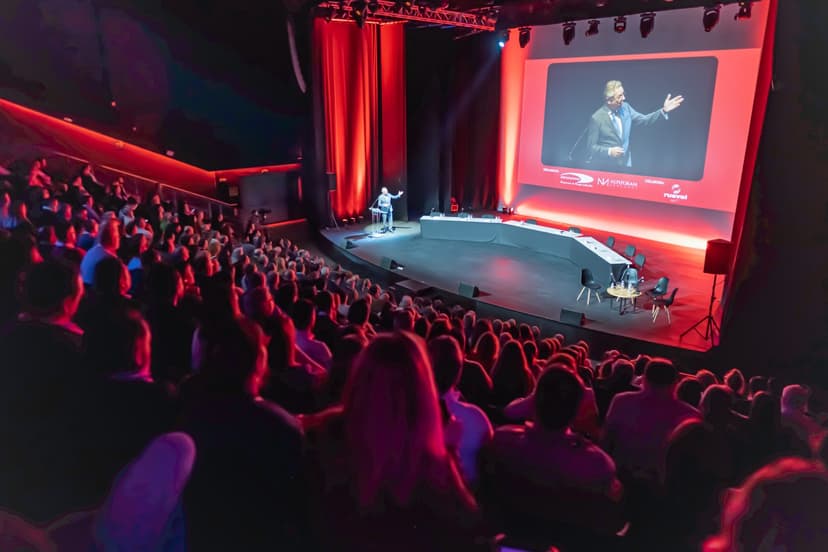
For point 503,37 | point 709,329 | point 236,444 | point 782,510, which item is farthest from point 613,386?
point 503,37

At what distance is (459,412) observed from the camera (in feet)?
7.55

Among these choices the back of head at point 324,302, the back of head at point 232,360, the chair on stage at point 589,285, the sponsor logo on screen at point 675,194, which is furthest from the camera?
the sponsor logo on screen at point 675,194

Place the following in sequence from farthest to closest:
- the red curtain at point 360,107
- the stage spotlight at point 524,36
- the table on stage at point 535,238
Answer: the red curtain at point 360,107 < the stage spotlight at point 524,36 < the table on stage at point 535,238

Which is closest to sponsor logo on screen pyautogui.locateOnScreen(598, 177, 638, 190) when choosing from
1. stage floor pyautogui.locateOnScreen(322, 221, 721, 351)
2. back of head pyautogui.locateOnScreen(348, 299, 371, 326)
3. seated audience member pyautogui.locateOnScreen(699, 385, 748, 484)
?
stage floor pyautogui.locateOnScreen(322, 221, 721, 351)

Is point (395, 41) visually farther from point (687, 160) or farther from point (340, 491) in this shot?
point (340, 491)

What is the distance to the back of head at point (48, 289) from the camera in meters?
2.50

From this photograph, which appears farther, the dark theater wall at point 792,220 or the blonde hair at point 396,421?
the dark theater wall at point 792,220

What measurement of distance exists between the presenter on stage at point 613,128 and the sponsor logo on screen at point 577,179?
1.30 feet

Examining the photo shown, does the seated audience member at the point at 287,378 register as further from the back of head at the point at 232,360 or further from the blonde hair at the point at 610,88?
the blonde hair at the point at 610,88

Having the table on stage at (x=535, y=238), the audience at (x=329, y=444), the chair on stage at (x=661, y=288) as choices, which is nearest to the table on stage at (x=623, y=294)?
the chair on stage at (x=661, y=288)

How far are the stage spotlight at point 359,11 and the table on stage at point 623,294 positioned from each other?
695cm

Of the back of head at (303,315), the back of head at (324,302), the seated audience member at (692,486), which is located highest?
Result: the back of head at (303,315)

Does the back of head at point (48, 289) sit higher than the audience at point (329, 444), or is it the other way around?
the back of head at point (48, 289)

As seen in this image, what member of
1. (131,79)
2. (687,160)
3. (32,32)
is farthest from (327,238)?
(687,160)
